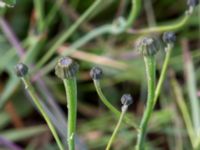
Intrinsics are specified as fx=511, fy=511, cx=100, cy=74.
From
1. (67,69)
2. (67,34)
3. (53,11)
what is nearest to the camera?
(67,69)

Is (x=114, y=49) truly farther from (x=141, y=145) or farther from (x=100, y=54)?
(x=141, y=145)

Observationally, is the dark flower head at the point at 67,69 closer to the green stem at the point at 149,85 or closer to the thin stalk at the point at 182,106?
the green stem at the point at 149,85

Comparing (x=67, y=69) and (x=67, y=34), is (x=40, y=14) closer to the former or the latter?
(x=67, y=34)

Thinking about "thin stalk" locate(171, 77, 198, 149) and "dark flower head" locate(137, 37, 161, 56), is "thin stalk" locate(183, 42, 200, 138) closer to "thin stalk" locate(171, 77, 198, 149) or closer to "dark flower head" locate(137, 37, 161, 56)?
"thin stalk" locate(171, 77, 198, 149)

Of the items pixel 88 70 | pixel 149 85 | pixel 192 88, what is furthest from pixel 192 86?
pixel 149 85

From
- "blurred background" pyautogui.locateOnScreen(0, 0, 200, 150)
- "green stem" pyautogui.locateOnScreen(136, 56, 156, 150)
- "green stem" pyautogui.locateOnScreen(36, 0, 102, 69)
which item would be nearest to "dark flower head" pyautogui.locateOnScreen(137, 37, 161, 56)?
"green stem" pyautogui.locateOnScreen(136, 56, 156, 150)

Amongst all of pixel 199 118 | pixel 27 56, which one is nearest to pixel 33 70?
pixel 27 56

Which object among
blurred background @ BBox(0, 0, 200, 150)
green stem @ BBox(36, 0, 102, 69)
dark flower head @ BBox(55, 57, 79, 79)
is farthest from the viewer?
blurred background @ BBox(0, 0, 200, 150)

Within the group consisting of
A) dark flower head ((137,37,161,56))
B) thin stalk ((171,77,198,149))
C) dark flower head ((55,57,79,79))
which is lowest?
thin stalk ((171,77,198,149))

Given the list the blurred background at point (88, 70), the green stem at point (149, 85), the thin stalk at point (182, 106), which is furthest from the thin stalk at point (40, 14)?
the green stem at point (149, 85)
